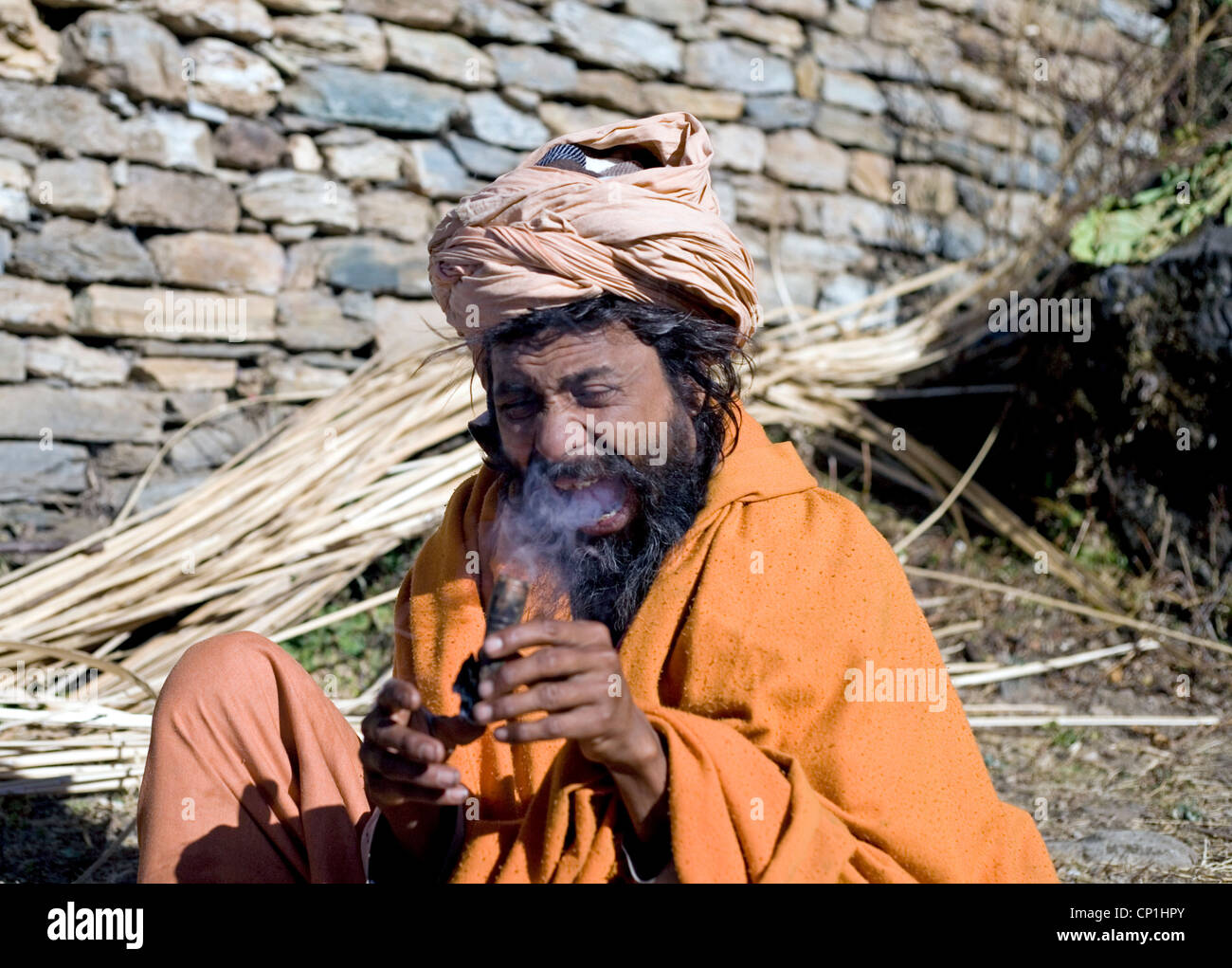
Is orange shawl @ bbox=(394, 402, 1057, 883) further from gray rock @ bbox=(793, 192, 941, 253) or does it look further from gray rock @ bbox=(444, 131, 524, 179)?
gray rock @ bbox=(793, 192, 941, 253)

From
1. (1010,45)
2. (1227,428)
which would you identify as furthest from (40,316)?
(1010,45)

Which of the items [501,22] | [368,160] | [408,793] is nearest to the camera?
[408,793]

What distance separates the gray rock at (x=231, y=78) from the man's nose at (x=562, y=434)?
2.96 metres

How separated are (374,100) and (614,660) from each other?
11.5 feet

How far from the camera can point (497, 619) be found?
1.40 metres

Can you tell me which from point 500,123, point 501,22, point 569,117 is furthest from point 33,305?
point 569,117

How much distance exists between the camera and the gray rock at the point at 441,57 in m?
4.30

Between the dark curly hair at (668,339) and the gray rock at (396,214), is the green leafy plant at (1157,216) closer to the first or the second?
the gray rock at (396,214)

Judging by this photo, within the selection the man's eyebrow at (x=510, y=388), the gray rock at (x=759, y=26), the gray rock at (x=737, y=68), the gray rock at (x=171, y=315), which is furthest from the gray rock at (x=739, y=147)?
the man's eyebrow at (x=510, y=388)

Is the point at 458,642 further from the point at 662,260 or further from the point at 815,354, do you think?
the point at 815,354

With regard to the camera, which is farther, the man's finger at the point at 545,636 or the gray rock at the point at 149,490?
the gray rock at the point at 149,490

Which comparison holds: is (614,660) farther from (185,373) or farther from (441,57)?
(441,57)

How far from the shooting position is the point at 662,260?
1.86m
